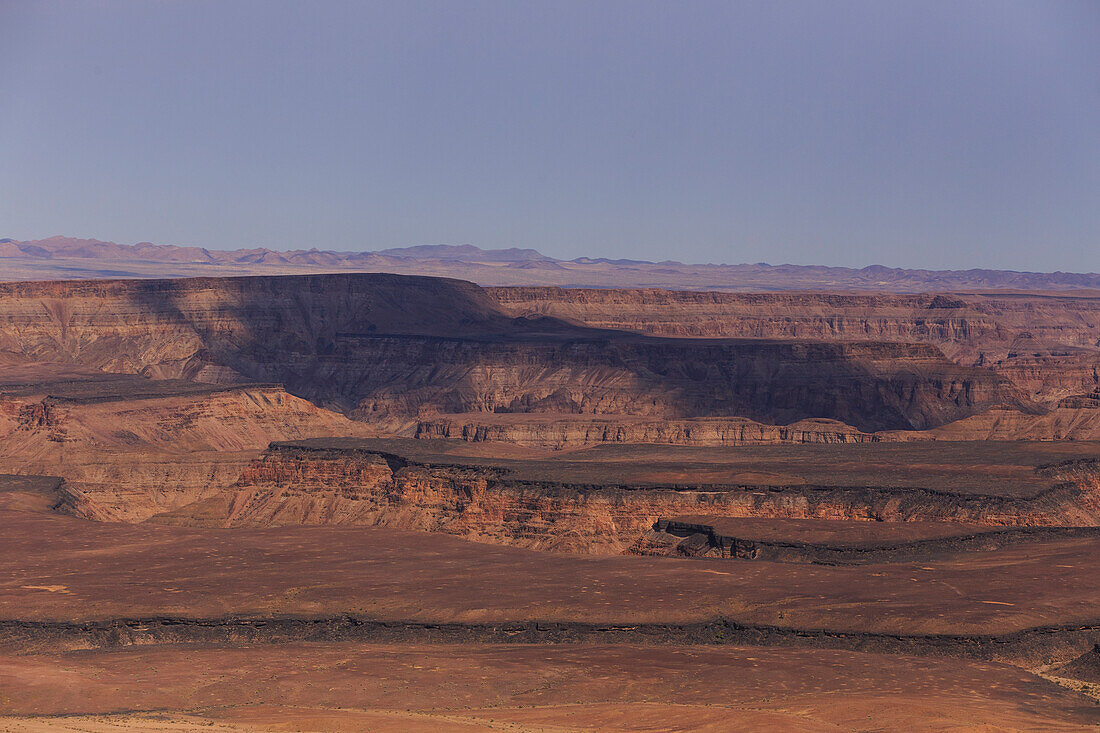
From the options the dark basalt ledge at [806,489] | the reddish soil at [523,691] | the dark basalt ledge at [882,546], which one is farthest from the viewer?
the dark basalt ledge at [806,489]

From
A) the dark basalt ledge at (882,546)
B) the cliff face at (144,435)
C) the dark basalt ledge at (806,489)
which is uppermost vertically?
the dark basalt ledge at (806,489)

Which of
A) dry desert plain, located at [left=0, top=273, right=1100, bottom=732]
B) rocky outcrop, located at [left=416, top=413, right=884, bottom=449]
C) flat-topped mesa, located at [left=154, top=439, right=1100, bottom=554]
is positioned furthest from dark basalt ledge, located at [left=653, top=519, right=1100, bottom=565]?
rocky outcrop, located at [left=416, top=413, right=884, bottom=449]

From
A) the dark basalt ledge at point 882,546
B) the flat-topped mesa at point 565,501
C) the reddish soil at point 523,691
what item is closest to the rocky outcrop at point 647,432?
the flat-topped mesa at point 565,501

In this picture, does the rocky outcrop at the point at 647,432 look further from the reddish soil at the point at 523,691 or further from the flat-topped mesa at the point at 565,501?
the reddish soil at the point at 523,691

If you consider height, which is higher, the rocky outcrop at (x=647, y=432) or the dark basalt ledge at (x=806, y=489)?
the dark basalt ledge at (x=806, y=489)

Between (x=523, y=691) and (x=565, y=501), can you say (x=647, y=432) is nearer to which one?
(x=565, y=501)

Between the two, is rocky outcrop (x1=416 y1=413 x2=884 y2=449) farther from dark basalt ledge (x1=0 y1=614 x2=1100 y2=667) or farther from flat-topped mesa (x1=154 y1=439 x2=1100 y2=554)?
dark basalt ledge (x1=0 y1=614 x2=1100 y2=667)
